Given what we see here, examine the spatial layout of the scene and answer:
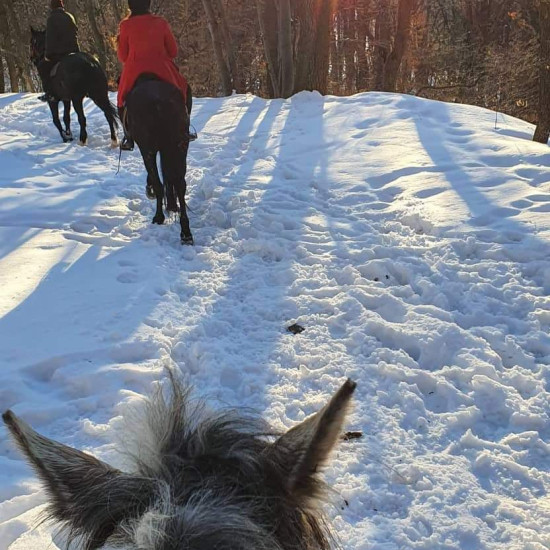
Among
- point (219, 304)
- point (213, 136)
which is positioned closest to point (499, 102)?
point (213, 136)

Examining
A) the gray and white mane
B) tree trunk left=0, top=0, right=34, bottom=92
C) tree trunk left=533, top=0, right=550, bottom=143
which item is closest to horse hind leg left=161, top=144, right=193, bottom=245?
the gray and white mane

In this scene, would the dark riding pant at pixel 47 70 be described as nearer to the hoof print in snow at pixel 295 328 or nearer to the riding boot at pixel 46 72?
the riding boot at pixel 46 72

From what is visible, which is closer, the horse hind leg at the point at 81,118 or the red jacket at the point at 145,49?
the red jacket at the point at 145,49

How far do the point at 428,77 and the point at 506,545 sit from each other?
24.6m

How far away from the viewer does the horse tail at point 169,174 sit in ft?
19.6

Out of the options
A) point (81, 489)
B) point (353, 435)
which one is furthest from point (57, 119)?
point (81, 489)

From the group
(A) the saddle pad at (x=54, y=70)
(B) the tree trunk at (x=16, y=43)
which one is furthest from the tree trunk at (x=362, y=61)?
(A) the saddle pad at (x=54, y=70)

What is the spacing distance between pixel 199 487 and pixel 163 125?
5.02 metres

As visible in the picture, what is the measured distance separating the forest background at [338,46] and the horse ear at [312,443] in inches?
540

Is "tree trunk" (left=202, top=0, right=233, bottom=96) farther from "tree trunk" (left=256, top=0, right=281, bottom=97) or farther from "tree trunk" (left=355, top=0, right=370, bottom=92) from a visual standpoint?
"tree trunk" (left=355, top=0, right=370, bottom=92)

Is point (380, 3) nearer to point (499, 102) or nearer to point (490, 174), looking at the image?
point (499, 102)

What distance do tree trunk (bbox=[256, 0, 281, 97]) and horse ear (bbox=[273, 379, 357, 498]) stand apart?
14.6 m

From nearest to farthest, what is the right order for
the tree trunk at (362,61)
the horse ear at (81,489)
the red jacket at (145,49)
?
1. the horse ear at (81,489)
2. the red jacket at (145,49)
3. the tree trunk at (362,61)

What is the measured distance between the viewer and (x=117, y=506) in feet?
4.36
